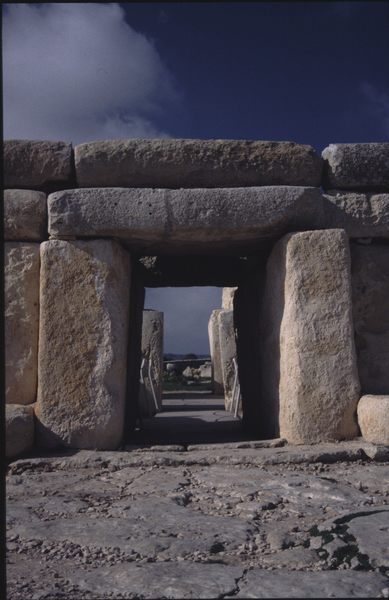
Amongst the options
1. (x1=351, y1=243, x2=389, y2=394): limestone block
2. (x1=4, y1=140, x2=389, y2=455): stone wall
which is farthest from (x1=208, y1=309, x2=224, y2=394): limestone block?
(x1=351, y1=243, x2=389, y2=394): limestone block

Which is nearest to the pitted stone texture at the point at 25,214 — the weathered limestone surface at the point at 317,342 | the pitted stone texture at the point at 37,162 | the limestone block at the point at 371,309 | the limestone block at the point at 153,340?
the pitted stone texture at the point at 37,162

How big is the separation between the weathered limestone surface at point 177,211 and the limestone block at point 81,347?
18 centimetres

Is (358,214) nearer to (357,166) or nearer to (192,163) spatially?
(357,166)

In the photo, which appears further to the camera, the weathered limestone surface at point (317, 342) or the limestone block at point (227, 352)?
the limestone block at point (227, 352)

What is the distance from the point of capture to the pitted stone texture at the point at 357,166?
5.02m

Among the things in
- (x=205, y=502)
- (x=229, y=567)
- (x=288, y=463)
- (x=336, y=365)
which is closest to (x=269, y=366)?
(x=336, y=365)

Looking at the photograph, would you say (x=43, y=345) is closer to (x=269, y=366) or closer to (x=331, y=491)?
(x=269, y=366)

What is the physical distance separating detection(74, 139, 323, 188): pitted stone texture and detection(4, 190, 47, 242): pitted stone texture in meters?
0.36

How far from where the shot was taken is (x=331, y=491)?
3.26 metres

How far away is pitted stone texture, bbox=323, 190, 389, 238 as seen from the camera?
4945 mm

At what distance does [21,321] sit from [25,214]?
0.80 meters

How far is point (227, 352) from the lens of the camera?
11.7 m

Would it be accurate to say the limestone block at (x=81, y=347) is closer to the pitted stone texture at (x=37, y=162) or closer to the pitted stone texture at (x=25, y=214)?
the pitted stone texture at (x=25, y=214)

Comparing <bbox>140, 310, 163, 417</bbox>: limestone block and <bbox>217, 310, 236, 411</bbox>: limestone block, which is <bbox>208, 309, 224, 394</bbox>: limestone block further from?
<bbox>140, 310, 163, 417</bbox>: limestone block
